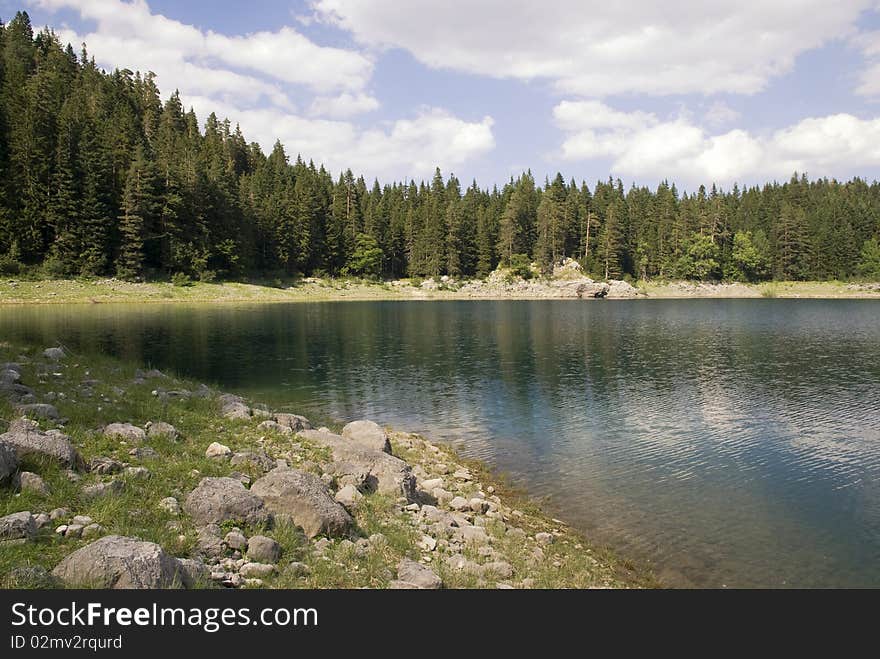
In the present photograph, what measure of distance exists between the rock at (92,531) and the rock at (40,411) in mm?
6043

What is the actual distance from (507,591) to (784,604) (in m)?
5.56

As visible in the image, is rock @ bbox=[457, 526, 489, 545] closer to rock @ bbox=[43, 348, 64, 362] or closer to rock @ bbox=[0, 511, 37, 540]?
rock @ bbox=[0, 511, 37, 540]

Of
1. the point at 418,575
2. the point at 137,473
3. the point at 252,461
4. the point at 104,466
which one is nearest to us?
the point at 418,575

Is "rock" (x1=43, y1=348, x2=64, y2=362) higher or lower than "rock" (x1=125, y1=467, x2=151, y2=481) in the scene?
higher

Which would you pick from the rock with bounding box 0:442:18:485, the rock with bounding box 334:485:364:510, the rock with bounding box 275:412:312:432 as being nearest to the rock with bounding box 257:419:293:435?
the rock with bounding box 275:412:312:432

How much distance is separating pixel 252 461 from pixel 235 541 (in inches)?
167

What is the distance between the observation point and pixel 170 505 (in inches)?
384

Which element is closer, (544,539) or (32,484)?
(32,484)

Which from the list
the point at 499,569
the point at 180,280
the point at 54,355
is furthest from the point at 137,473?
the point at 180,280

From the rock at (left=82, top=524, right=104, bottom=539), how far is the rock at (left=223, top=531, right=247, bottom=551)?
70.7 inches

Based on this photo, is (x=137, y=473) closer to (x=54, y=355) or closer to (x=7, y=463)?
(x=7, y=463)

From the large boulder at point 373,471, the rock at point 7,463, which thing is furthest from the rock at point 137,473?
the large boulder at point 373,471

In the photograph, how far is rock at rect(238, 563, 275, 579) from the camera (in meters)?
8.12

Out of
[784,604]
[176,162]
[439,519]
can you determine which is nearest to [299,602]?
[439,519]
